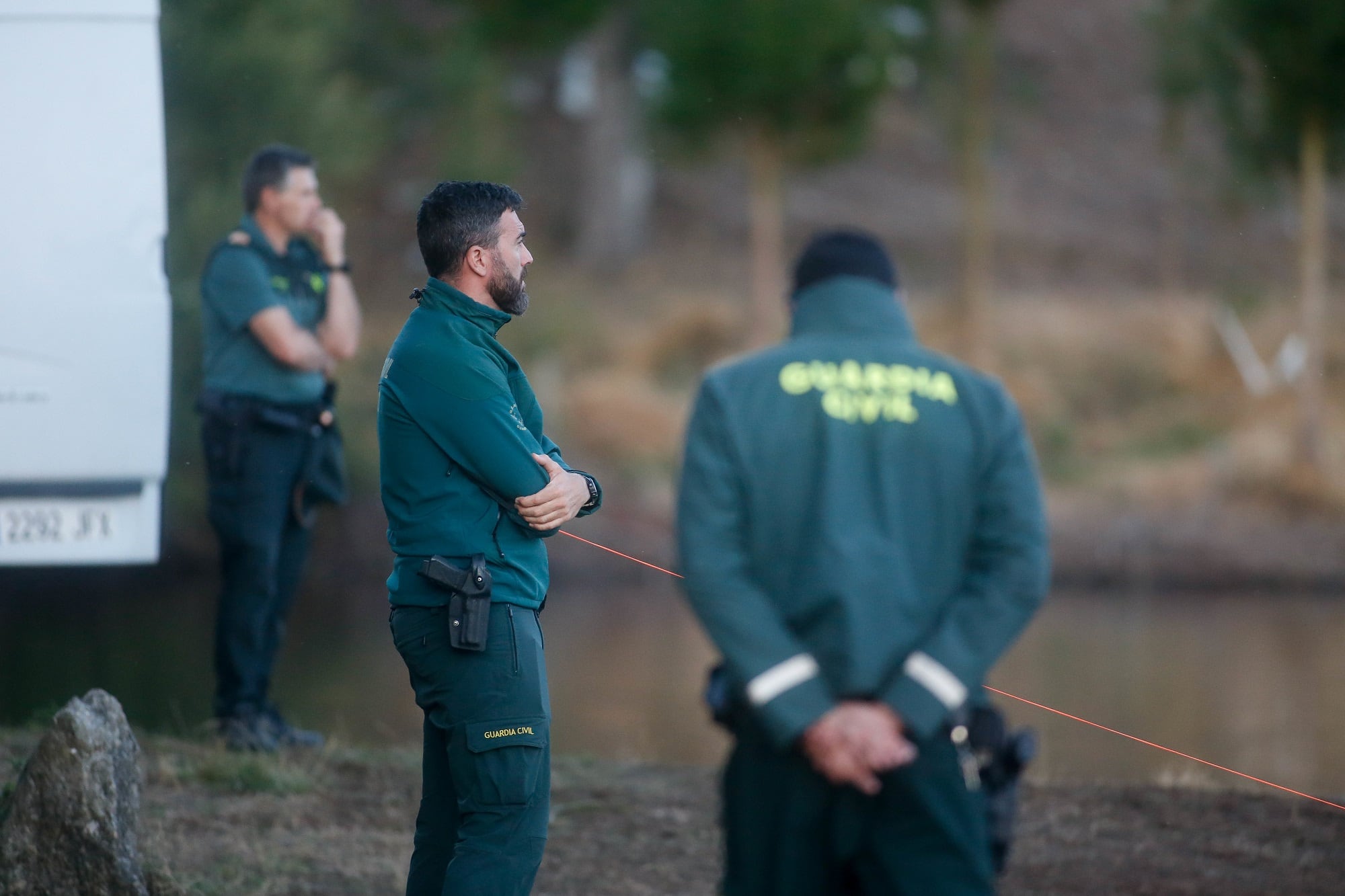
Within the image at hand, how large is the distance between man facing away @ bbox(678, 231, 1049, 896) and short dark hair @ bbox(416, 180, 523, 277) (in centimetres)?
85

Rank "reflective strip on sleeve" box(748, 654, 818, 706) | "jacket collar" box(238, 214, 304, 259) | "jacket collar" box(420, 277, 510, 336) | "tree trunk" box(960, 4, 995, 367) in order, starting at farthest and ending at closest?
"tree trunk" box(960, 4, 995, 367) < "jacket collar" box(238, 214, 304, 259) < "jacket collar" box(420, 277, 510, 336) < "reflective strip on sleeve" box(748, 654, 818, 706)

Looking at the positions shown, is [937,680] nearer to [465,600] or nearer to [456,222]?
[465,600]

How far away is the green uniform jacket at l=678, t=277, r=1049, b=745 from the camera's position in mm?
2674

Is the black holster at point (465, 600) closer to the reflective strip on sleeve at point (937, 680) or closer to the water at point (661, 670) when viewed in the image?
the reflective strip on sleeve at point (937, 680)

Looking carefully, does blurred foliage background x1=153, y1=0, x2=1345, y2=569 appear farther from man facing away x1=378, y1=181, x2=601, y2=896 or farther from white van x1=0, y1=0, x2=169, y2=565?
man facing away x1=378, y1=181, x2=601, y2=896

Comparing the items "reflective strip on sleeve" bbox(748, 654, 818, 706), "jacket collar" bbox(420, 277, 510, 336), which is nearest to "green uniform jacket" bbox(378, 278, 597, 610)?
"jacket collar" bbox(420, 277, 510, 336)

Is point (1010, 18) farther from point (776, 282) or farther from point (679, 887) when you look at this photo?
point (679, 887)

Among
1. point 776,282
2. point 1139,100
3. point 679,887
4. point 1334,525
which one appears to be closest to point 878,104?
point 776,282

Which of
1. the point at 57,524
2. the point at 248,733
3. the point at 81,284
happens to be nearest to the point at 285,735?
the point at 248,733

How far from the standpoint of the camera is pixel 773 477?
9.06 feet

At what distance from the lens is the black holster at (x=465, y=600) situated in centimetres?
326

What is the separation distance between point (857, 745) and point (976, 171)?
16822 millimetres

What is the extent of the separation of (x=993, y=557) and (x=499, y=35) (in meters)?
18.5

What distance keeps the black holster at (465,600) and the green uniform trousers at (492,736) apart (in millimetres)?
45
